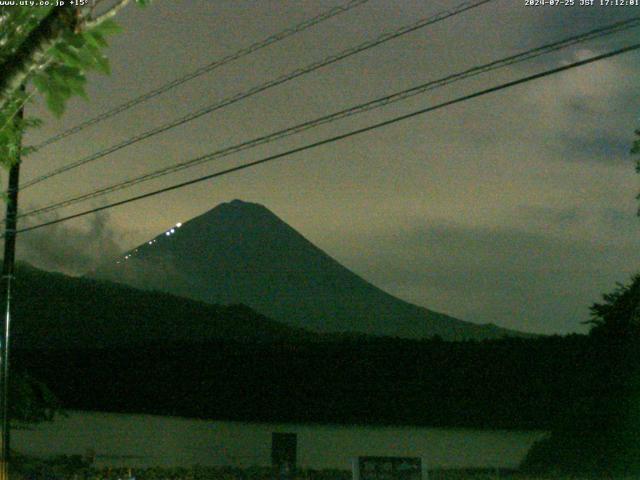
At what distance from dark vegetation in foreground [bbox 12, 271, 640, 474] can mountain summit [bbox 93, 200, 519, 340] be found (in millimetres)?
63226

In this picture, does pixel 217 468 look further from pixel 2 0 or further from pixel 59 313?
pixel 59 313

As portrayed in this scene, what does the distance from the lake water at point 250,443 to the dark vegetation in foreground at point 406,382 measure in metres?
0.63

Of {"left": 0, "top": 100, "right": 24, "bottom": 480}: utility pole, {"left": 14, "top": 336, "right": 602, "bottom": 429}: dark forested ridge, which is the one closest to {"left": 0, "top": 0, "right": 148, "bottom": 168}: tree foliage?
{"left": 0, "top": 100, "right": 24, "bottom": 480}: utility pole

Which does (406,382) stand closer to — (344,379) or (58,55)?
(344,379)

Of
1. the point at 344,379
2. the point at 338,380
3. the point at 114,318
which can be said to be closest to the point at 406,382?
the point at 344,379

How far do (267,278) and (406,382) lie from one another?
5168 inches

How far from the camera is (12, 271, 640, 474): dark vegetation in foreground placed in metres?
19.3

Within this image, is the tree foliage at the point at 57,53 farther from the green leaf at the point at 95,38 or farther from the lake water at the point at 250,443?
the lake water at the point at 250,443

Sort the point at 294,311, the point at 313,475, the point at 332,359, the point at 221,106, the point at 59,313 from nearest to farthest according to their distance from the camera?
the point at 221,106 → the point at 313,475 → the point at 332,359 → the point at 59,313 → the point at 294,311

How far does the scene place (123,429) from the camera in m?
32.9

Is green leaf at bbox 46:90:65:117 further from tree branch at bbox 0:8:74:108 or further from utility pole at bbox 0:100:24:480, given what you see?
utility pole at bbox 0:100:24:480

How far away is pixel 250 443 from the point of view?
2755 cm

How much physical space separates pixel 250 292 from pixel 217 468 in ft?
430

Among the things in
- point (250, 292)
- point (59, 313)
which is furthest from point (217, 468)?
point (250, 292)
